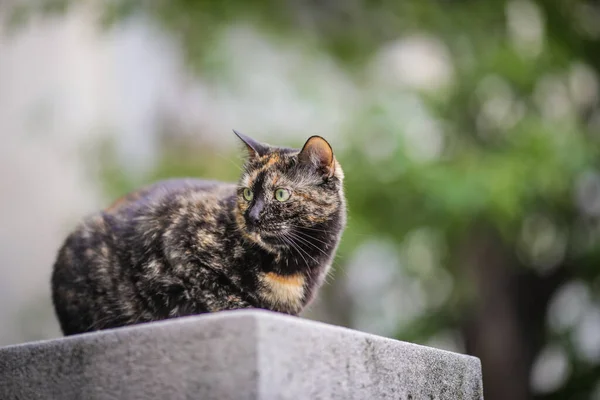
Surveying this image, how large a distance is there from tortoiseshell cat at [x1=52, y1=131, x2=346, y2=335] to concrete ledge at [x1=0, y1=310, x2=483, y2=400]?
371 mm

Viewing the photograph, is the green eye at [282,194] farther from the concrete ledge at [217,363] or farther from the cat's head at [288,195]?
the concrete ledge at [217,363]

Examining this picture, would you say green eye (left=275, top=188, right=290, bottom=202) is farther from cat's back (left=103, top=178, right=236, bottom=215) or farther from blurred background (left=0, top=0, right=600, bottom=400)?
blurred background (left=0, top=0, right=600, bottom=400)

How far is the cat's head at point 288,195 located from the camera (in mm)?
2168

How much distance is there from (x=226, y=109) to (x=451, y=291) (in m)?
2.51

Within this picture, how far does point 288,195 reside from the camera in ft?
7.27

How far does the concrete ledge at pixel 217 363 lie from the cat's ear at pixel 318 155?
611 millimetres

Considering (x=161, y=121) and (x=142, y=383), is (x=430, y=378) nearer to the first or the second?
(x=142, y=383)

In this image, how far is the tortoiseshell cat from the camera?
215 cm

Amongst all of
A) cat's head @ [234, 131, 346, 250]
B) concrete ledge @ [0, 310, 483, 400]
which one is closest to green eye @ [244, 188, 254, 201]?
cat's head @ [234, 131, 346, 250]

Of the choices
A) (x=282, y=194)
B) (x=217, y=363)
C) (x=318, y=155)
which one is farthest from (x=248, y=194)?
(x=217, y=363)

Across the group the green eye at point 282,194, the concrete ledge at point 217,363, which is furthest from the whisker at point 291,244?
the concrete ledge at point 217,363

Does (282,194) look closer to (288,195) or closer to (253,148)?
(288,195)

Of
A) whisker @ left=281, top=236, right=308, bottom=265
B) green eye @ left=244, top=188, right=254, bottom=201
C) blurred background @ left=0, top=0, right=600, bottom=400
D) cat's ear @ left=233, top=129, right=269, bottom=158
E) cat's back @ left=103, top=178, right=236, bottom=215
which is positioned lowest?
blurred background @ left=0, top=0, right=600, bottom=400

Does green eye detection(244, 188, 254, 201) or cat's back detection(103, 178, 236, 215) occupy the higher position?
green eye detection(244, 188, 254, 201)
